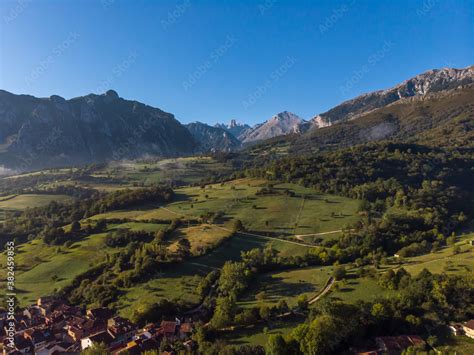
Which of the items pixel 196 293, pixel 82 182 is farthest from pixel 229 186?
pixel 82 182

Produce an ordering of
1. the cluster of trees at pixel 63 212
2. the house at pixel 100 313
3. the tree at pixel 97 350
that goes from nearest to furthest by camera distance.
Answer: the tree at pixel 97 350, the house at pixel 100 313, the cluster of trees at pixel 63 212

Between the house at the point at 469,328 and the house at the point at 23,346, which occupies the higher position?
the house at the point at 23,346

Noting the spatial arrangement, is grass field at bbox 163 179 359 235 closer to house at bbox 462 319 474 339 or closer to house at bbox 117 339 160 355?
house at bbox 462 319 474 339

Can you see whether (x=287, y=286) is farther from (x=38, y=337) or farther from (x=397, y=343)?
(x=38, y=337)

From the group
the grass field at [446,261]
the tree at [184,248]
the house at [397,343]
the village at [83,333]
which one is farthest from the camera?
the tree at [184,248]

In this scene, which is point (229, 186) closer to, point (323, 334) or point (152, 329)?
point (152, 329)

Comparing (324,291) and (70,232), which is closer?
(324,291)

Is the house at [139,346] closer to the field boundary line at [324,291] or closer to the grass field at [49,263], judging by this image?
the field boundary line at [324,291]

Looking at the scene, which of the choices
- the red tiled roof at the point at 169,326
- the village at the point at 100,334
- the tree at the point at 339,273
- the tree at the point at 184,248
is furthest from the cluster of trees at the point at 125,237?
the tree at the point at 339,273

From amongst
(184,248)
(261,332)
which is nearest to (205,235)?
(184,248)
